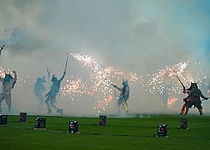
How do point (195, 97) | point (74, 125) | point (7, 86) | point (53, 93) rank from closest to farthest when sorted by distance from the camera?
point (74, 125) < point (195, 97) < point (7, 86) < point (53, 93)

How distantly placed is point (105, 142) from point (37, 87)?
56275mm

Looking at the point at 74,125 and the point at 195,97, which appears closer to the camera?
the point at 74,125

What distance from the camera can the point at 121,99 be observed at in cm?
6769

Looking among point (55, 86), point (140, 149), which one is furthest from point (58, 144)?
point (55, 86)

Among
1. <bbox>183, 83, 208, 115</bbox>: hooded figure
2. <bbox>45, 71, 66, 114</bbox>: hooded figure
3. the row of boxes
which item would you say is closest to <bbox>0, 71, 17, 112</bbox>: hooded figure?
<bbox>45, 71, 66, 114</bbox>: hooded figure

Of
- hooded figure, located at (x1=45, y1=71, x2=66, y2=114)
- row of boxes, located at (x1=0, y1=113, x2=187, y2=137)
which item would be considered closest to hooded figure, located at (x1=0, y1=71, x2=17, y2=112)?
hooded figure, located at (x1=45, y1=71, x2=66, y2=114)

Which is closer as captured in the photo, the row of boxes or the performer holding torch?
the row of boxes

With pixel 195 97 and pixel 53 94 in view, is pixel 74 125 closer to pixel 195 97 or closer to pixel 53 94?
pixel 195 97

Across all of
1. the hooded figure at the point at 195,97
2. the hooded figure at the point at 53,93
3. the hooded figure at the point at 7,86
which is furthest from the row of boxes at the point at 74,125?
the hooded figure at the point at 195,97

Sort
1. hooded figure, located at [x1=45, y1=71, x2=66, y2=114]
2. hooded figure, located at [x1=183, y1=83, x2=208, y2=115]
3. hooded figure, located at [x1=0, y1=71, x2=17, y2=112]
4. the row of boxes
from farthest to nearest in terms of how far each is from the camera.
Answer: hooded figure, located at [x1=45, y1=71, x2=66, y2=114] → hooded figure, located at [x1=0, y1=71, x2=17, y2=112] → hooded figure, located at [x1=183, y1=83, x2=208, y2=115] → the row of boxes

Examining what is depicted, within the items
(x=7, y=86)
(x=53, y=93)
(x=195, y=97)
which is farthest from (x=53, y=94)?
(x=195, y=97)

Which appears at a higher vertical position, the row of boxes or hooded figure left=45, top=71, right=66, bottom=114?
hooded figure left=45, top=71, right=66, bottom=114

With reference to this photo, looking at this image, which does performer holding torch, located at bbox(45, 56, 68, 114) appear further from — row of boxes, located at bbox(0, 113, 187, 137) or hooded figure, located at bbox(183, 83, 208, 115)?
row of boxes, located at bbox(0, 113, 187, 137)

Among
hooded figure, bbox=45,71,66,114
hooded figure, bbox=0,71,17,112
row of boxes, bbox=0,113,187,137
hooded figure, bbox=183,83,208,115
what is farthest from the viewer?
hooded figure, bbox=45,71,66,114
